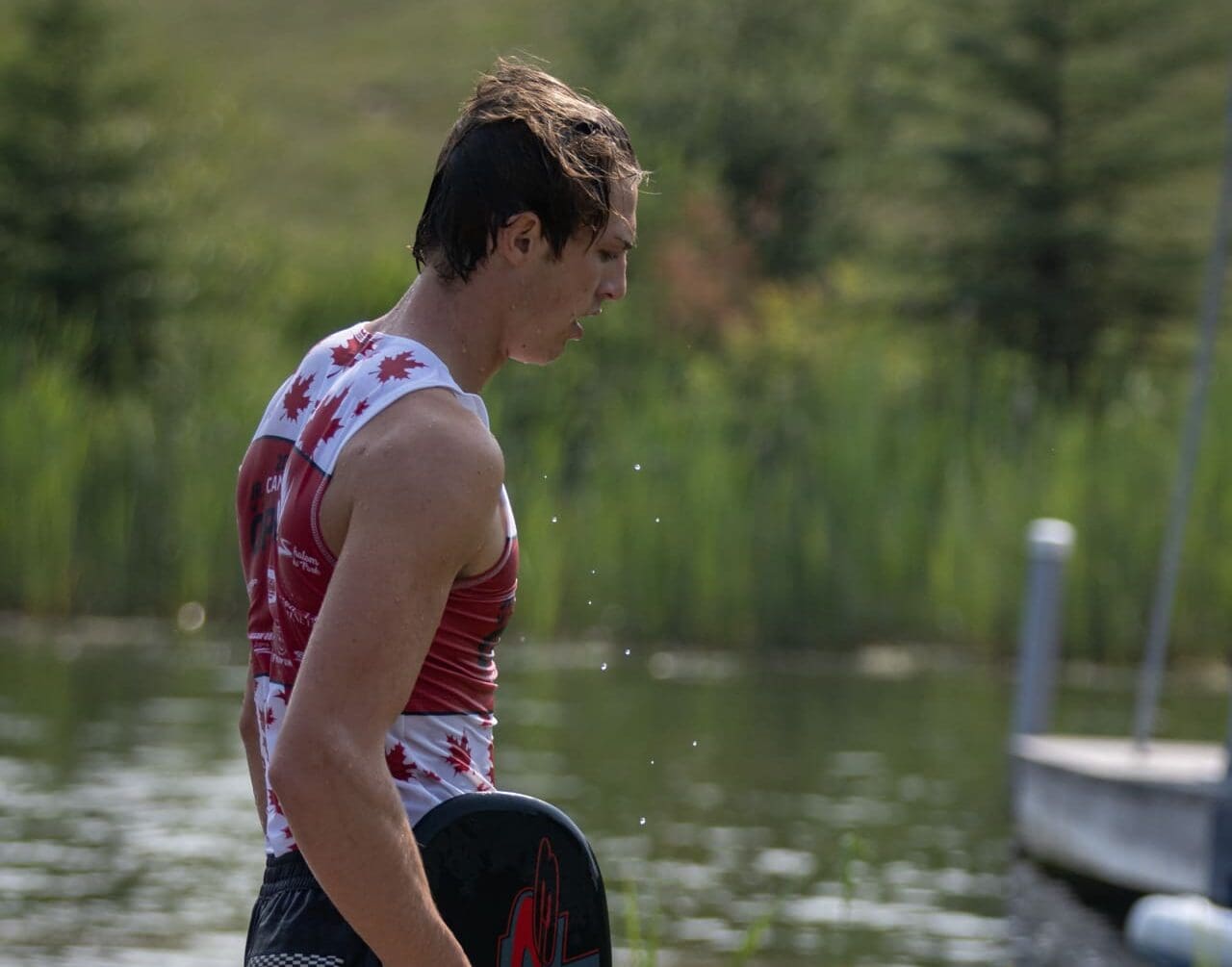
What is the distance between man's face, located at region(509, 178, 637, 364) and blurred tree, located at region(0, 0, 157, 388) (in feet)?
83.6

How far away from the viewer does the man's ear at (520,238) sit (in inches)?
85.4

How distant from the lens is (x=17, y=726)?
14688 mm

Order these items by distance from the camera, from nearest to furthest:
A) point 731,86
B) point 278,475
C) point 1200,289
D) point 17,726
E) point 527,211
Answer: point 527,211 < point 278,475 < point 17,726 < point 1200,289 < point 731,86

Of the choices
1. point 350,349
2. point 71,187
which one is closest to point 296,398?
point 350,349

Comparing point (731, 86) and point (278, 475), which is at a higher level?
point (731, 86)

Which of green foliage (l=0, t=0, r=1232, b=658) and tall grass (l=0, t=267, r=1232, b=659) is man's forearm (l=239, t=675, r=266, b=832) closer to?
green foliage (l=0, t=0, r=1232, b=658)

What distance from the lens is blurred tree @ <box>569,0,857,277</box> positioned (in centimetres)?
4525

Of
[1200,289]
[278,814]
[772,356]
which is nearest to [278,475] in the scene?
[278,814]

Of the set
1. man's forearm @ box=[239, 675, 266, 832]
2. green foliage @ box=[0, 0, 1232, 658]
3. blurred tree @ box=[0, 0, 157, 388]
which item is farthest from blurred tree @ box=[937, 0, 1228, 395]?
man's forearm @ box=[239, 675, 266, 832]

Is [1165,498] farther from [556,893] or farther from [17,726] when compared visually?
[556,893]

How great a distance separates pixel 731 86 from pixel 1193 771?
36886 millimetres

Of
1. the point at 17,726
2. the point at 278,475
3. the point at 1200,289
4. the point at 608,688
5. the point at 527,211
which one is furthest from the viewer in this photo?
the point at 1200,289

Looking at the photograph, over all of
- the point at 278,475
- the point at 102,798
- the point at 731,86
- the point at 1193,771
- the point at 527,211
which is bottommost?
the point at 102,798

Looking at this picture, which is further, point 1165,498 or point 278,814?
point 1165,498
